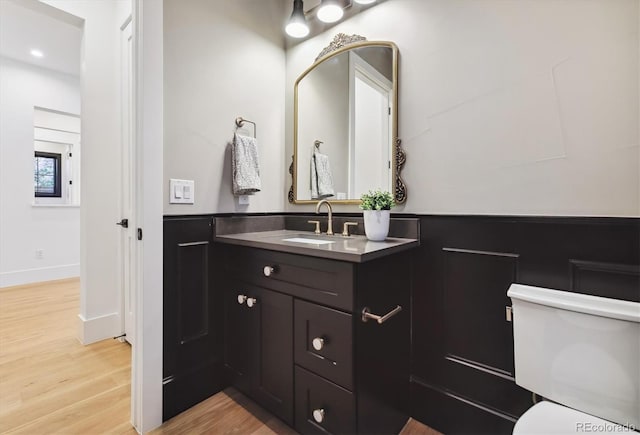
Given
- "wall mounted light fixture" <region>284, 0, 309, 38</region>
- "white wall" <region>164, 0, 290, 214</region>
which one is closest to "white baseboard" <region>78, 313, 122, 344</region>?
"white wall" <region>164, 0, 290, 214</region>

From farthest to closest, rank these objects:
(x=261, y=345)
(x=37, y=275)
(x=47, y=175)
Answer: (x=47, y=175) < (x=37, y=275) < (x=261, y=345)

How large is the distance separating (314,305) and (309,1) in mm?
1870

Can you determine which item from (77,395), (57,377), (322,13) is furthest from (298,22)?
(57,377)

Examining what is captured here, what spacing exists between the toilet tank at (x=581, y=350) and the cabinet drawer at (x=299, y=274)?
62 cm

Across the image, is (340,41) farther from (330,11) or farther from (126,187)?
(126,187)

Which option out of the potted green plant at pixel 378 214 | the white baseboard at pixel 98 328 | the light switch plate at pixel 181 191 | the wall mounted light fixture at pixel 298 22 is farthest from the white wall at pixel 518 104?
the white baseboard at pixel 98 328

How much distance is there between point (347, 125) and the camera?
173 centimetres

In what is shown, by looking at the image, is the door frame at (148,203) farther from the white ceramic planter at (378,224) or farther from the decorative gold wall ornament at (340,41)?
the white ceramic planter at (378,224)

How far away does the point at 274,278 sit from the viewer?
4.49 ft

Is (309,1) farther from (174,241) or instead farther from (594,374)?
(594,374)

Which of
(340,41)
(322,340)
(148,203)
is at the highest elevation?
(340,41)

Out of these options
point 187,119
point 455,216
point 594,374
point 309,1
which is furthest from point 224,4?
point 594,374

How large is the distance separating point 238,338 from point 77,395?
0.94 metres

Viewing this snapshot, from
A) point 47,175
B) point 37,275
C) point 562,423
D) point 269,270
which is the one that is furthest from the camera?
point 47,175
